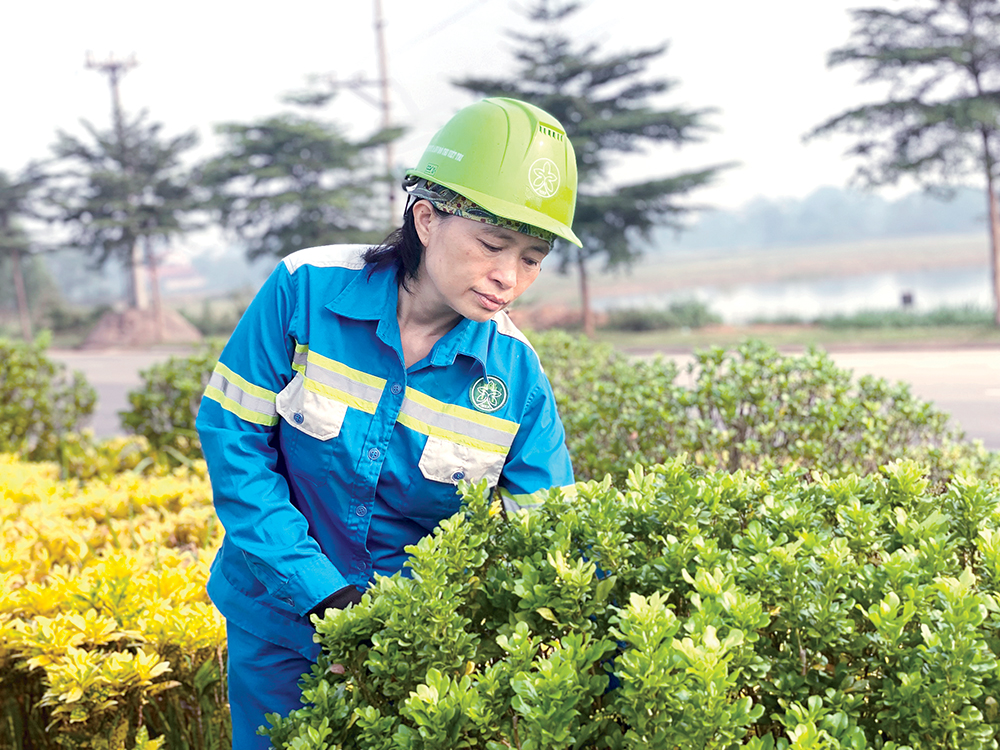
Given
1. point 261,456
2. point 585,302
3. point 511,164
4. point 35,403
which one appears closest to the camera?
point 511,164

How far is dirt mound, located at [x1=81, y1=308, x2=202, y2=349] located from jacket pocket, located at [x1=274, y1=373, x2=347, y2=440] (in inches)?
1183

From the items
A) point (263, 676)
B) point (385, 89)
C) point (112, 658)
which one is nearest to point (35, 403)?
point (112, 658)

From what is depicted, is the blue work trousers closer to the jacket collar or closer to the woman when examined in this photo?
the woman

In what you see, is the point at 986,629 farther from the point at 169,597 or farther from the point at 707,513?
the point at 169,597

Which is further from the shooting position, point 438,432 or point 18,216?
point 18,216

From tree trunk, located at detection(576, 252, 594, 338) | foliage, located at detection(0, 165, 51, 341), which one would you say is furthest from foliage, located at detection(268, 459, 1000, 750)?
foliage, located at detection(0, 165, 51, 341)

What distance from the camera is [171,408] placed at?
5.08 meters

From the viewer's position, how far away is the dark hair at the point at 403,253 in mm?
1813

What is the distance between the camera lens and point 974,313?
19547 mm

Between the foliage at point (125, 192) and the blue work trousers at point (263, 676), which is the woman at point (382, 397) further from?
the foliage at point (125, 192)

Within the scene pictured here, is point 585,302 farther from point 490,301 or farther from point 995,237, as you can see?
point 490,301

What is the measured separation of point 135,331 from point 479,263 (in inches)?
1269

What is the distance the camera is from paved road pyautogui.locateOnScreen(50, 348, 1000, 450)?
9.07m

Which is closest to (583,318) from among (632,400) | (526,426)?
(632,400)
